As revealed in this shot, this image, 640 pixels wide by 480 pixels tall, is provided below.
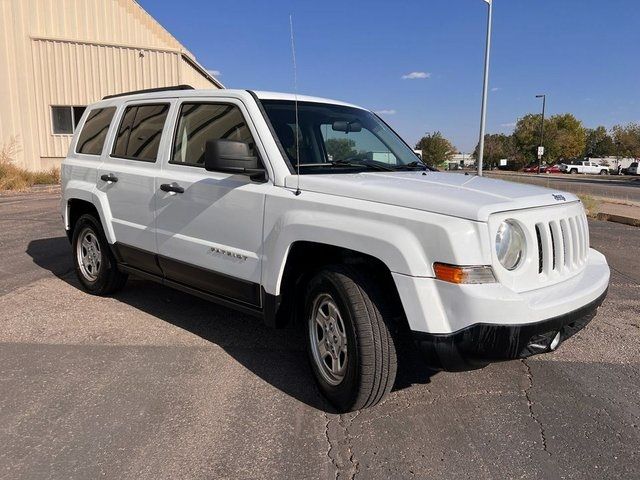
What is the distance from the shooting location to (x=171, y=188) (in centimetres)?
424

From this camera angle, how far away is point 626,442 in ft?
9.85

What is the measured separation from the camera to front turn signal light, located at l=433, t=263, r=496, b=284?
2.71 metres

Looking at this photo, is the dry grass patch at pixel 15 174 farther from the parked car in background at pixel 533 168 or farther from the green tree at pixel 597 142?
the green tree at pixel 597 142

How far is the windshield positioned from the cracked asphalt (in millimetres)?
1513

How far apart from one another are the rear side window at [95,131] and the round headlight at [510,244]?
409 cm

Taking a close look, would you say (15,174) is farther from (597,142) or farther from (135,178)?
(597,142)

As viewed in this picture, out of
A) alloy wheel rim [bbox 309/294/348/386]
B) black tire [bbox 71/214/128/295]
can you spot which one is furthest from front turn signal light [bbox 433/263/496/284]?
black tire [bbox 71/214/128/295]

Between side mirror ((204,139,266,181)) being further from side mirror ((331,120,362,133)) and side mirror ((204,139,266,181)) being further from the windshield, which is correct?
side mirror ((331,120,362,133))

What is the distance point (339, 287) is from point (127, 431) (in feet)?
4.76

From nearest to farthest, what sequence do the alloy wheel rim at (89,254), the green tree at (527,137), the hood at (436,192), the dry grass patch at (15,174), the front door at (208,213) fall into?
the hood at (436,192)
the front door at (208,213)
the alloy wheel rim at (89,254)
the dry grass patch at (15,174)
the green tree at (527,137)

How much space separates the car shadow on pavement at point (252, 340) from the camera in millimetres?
3723

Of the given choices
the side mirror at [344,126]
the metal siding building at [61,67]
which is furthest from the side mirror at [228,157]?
the metal siding building at [61,67]

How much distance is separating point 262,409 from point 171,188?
1.89m

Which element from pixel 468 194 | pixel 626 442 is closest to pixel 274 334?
pixel 468 194
